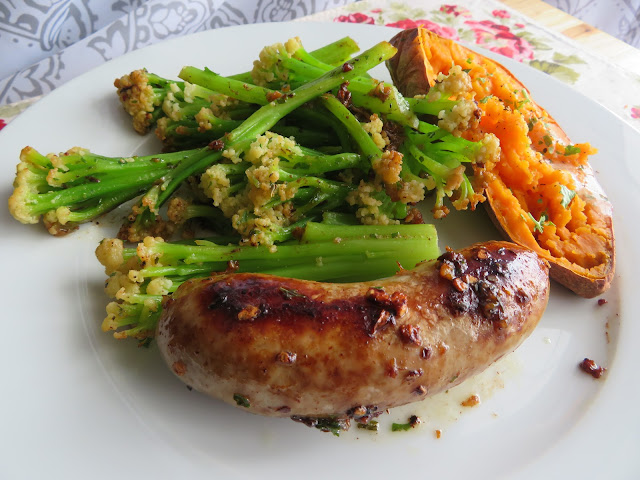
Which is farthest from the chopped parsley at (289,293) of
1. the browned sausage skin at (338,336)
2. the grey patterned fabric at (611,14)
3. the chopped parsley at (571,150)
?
the grey patterned fabric at (611,14)

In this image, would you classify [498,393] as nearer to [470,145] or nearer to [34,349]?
[470,145]

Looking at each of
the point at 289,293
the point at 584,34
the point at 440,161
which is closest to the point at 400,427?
the point at 289,293

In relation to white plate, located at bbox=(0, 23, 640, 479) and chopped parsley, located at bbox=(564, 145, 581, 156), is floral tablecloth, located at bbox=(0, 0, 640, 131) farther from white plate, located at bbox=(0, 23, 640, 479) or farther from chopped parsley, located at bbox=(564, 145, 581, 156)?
white plate, located at bbox=(0, 23, 640, 479)

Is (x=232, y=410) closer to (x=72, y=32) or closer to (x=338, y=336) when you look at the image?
(x=338, y=336)

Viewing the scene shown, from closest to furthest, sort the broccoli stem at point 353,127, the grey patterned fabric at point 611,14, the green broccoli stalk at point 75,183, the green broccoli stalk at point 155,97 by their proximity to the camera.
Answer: the green broccoli stalk at point 75,183
the broccoli stem at point 353,127
the green broccoli stalk at point 155,97
the grey patterned fabric at point 611,14

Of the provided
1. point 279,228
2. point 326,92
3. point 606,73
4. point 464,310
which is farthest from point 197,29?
point 464,310

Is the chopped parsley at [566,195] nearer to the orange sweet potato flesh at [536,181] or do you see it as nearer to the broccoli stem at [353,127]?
the orange sweet potato flesh at [536,181]

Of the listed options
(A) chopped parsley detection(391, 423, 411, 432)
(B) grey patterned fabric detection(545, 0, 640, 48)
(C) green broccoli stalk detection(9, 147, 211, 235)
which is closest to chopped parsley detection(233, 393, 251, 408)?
(A) chopped parsley detection(391, 423, 411, 432)
